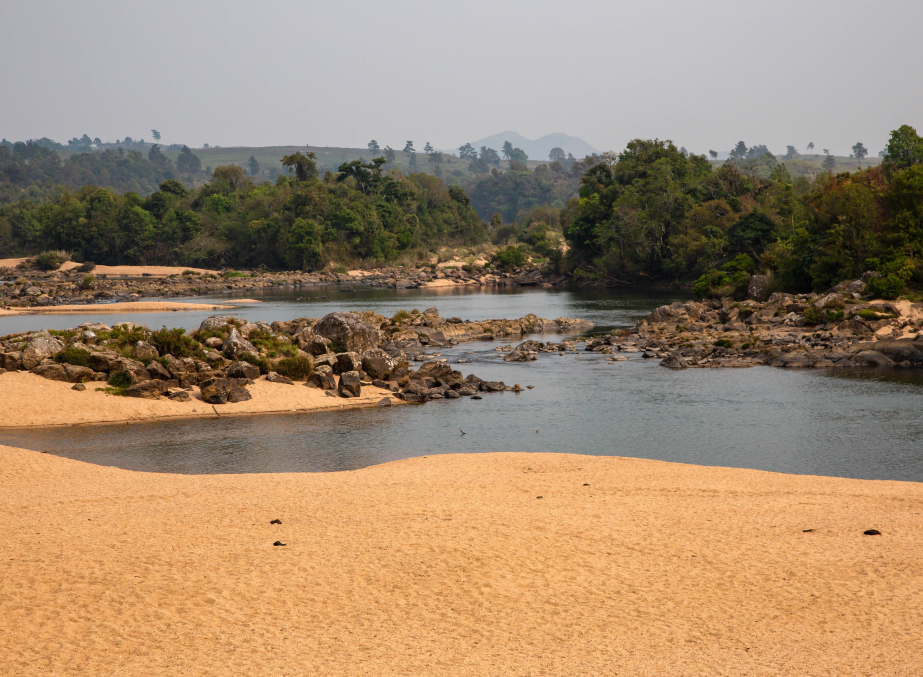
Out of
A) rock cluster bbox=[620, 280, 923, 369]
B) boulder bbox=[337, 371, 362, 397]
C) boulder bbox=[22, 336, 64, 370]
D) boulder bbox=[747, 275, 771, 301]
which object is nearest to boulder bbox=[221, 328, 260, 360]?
boulder bbox=[337, 371, 362, 397]

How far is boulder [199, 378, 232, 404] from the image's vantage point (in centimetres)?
2741

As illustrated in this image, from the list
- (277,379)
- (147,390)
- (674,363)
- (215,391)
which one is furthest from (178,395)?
(674,363)

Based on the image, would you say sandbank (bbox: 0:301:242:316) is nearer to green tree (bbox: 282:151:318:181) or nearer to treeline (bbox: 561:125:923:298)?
treeline (bbox: 561:125:923:298)

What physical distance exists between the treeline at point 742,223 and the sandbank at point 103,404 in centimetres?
3473

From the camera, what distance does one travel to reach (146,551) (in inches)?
431

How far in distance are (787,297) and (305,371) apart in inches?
1320

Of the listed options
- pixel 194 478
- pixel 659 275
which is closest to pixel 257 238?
pixel 659 275

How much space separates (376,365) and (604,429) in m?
11.4

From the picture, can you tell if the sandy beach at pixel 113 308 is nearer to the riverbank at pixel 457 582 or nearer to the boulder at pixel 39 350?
the boulder at pixel 39 350

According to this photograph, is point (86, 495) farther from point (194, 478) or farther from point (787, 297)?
point (787, 297)

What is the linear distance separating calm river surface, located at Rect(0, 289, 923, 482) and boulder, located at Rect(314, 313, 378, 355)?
5999 millimetres

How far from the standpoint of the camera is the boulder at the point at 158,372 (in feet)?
91.7

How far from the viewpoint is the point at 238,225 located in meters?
120

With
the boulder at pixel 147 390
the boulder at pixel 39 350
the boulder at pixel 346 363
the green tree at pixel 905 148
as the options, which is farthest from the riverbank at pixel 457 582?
the green tree at pixel 905 148
